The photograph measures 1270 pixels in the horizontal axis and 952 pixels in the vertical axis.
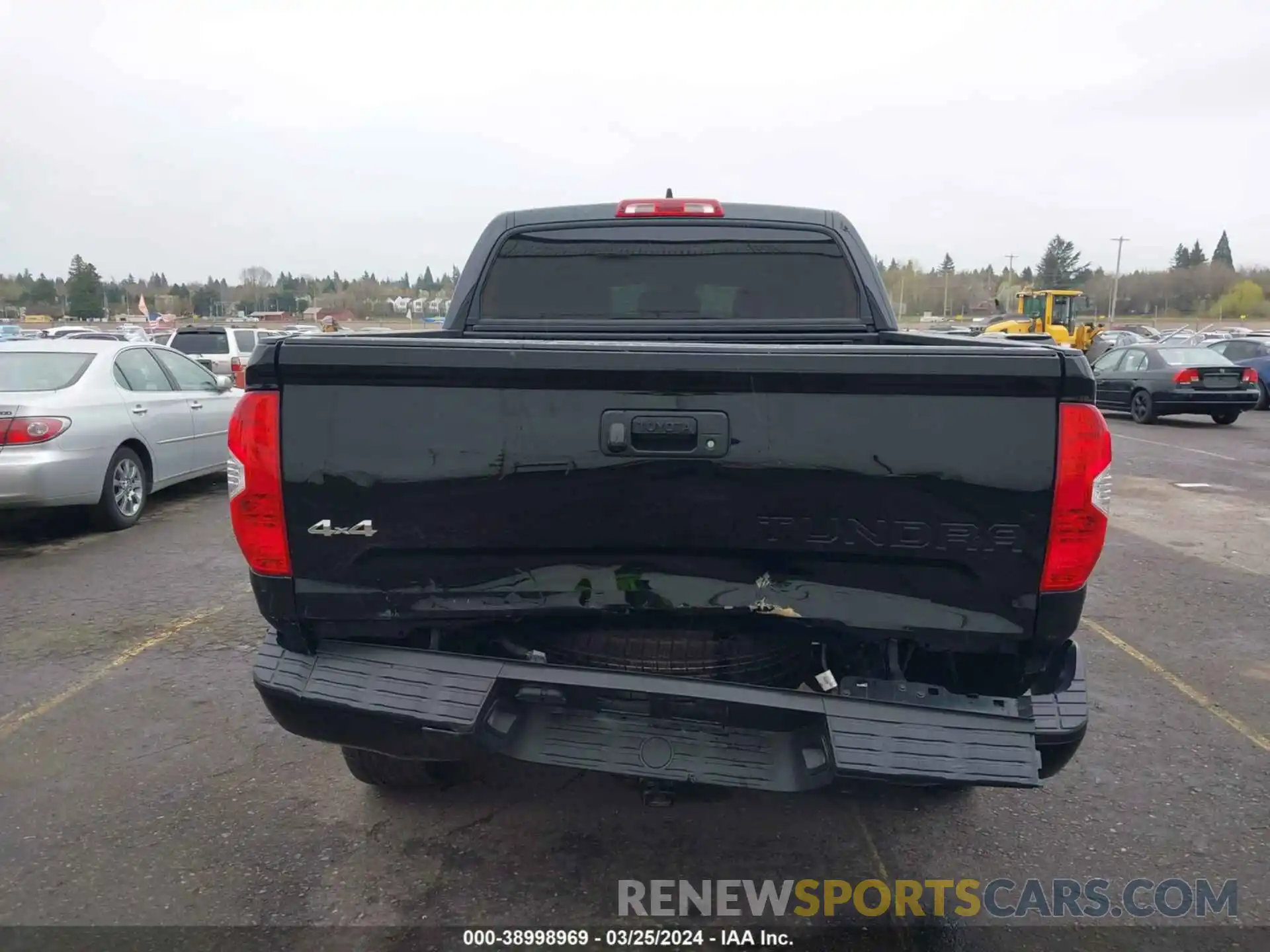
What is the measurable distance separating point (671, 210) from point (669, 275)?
31 cm

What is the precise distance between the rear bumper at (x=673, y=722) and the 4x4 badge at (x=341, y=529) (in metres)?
0.38

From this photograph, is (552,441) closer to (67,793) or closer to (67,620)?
(67,793)

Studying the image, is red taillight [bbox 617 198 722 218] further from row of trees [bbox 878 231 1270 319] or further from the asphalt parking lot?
row of trees [bbox 878 231 1270 319]

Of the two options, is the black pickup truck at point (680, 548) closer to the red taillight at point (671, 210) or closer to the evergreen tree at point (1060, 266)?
the red taillight at point (671, 210)

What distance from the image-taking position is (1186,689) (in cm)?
454

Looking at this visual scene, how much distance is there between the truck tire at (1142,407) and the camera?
55.6 feet

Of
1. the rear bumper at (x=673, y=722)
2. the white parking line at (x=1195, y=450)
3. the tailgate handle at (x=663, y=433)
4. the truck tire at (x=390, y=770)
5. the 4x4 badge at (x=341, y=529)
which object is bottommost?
the white parking line at (x=1195, y=450)

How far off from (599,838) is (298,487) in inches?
63.4

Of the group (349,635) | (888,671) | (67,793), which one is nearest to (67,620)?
(67,793)

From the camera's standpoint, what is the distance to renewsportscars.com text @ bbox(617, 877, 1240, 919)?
2.79 metres

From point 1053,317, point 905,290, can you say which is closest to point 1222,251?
point 905,290

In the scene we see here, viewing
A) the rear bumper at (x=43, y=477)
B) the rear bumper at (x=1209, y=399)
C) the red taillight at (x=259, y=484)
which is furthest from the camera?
the rear bumper at (x=1209, y=399)

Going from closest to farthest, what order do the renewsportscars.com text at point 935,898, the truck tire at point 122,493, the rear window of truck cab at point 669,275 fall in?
the renewsportscars.com text at point 935,898, the rear window of truck cab at point 669,275, the truck tire at point 122,493

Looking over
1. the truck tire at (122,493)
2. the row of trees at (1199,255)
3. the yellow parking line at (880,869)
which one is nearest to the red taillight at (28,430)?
the truck tire at (122,493)
